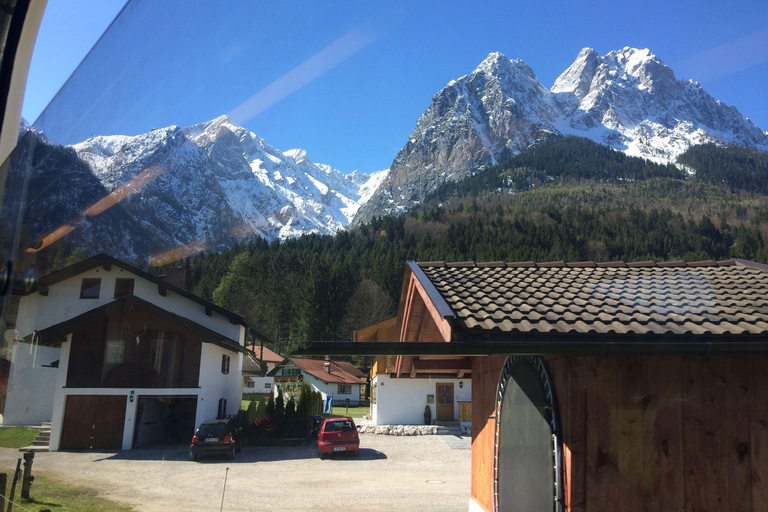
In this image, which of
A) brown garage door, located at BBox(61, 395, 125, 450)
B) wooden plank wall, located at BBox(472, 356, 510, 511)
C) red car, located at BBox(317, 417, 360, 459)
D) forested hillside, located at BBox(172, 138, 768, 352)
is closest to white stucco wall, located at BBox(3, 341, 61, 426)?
brown garage door, located at BBox(61, 395, 125, 450)

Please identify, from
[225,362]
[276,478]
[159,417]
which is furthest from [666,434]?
[276,478]

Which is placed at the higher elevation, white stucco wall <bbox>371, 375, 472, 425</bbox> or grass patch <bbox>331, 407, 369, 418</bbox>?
white stucco wall <bbox>371, 375, 472, 425</bbox>

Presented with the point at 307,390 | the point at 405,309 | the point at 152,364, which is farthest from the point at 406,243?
the point at 152,364

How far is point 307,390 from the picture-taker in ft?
63.1

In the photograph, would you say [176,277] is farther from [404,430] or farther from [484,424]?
[404,430]

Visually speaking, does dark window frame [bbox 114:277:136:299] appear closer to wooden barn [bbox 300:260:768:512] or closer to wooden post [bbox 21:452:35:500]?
wooden post [bbox 21:452:35:500]

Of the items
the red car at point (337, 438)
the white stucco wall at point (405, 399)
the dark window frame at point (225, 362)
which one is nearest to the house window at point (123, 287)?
the dark window frame at point (225, 362)

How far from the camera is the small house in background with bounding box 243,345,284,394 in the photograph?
7700 millimetres

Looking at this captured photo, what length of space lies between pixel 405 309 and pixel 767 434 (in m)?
3.65

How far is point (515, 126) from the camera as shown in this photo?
164000 mm

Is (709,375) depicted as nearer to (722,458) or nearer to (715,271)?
(722,458)

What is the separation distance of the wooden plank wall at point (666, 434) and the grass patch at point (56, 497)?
3242mm

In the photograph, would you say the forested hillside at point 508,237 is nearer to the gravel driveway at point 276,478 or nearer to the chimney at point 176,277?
the chimney at point 176,277

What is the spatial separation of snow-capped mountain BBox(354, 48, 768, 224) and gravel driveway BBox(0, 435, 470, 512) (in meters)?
137
